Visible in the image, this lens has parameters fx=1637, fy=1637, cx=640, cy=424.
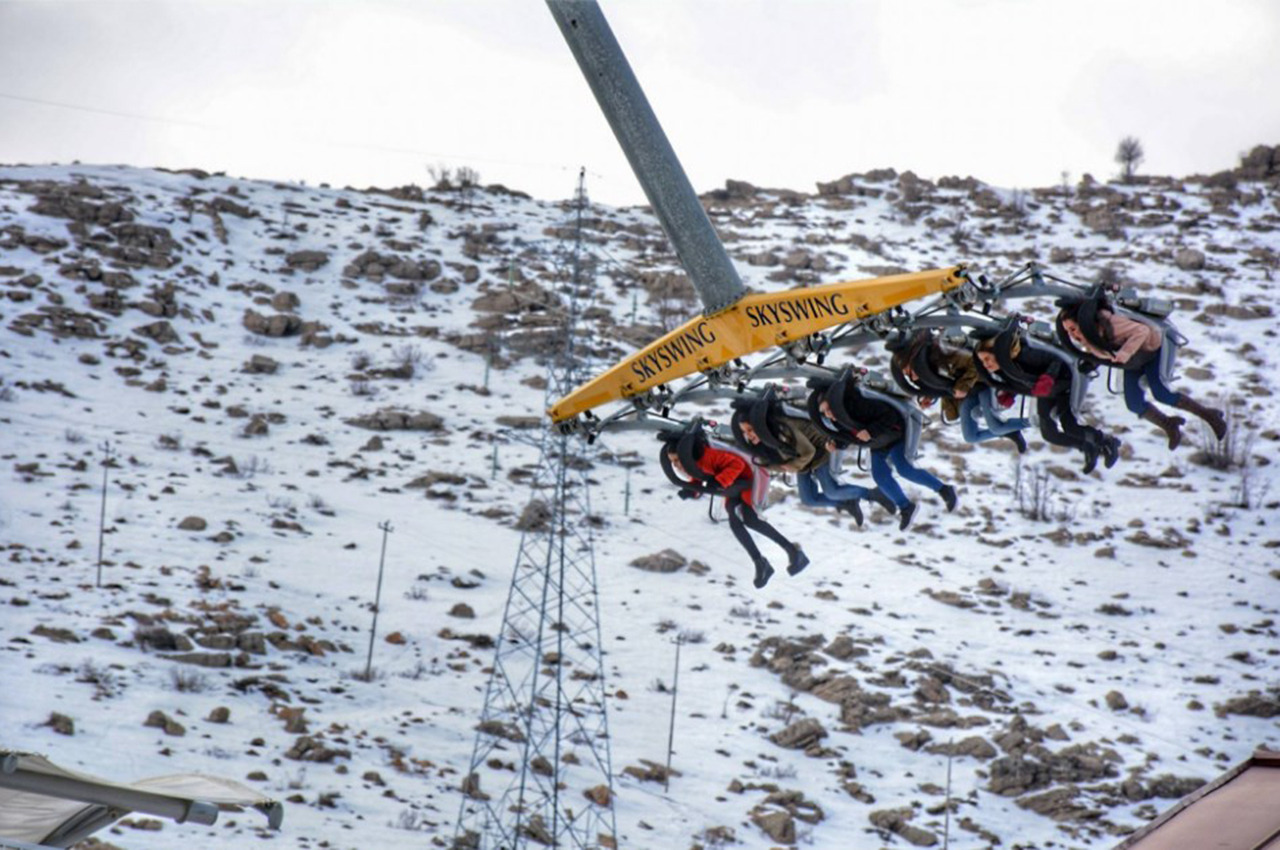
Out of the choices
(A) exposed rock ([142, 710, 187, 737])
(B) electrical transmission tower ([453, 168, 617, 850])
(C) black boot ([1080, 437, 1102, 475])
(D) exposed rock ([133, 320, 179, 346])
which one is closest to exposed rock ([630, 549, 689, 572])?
(B) electrical transmission tower ([453, 168, 617, 850])

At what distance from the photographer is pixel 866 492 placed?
14.1 metres

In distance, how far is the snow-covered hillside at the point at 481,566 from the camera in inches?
1181

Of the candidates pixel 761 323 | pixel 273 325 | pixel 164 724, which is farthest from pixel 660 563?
pixel 761 323

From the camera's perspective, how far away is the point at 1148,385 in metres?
12.2

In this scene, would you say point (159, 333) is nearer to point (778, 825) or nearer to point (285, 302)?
point (285, 302)

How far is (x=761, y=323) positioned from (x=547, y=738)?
2083 centimetres

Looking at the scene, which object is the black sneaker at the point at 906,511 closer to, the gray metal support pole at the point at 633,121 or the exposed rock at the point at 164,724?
the gray metal support pole at the point at 633,121

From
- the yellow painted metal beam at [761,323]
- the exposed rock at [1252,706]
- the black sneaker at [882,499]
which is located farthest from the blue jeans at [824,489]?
the exposed rock at [1252,706]

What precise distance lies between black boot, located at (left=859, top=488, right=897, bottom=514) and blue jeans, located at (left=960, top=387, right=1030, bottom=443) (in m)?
0.81

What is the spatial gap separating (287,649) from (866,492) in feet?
72.6

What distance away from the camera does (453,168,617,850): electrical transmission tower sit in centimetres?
2702

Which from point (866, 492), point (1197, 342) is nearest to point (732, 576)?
point (1197, 342)

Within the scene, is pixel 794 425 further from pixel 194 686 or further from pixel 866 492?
pixel 194 686

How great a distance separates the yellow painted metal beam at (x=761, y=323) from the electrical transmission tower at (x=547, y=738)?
373 inches
